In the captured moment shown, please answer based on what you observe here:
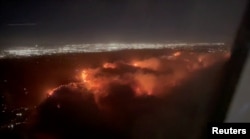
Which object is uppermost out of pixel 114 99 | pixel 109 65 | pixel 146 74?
pixel 109 65

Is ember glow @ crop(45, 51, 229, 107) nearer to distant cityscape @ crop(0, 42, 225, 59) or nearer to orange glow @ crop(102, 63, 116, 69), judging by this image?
orange glow @ crop(102, 63, 116, 69)

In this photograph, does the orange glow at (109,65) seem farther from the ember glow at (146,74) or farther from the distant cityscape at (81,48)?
the distant cityscape at (81,48)

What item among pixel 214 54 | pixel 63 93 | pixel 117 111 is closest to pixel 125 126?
pixel 117 111

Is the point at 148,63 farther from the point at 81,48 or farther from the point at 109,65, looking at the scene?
the point at 81,48

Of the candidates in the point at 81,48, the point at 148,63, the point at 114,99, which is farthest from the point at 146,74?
the point at 81,48

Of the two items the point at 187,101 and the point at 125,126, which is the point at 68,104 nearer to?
the point at 125,126

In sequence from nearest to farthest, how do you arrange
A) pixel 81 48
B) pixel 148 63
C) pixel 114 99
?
pixel 114 99 → pixel 148 63 → pixel 81 48

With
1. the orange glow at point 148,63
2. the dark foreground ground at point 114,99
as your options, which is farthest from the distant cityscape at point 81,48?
the orange glow at point 148,63

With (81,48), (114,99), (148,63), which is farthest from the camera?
(81,48)

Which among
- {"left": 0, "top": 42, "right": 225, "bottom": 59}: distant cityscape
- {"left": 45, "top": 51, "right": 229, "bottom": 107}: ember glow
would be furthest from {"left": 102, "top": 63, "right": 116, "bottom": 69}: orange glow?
{"left": 0, "top": 42, "right": 225, "bottom": 59}: distant cityscape
